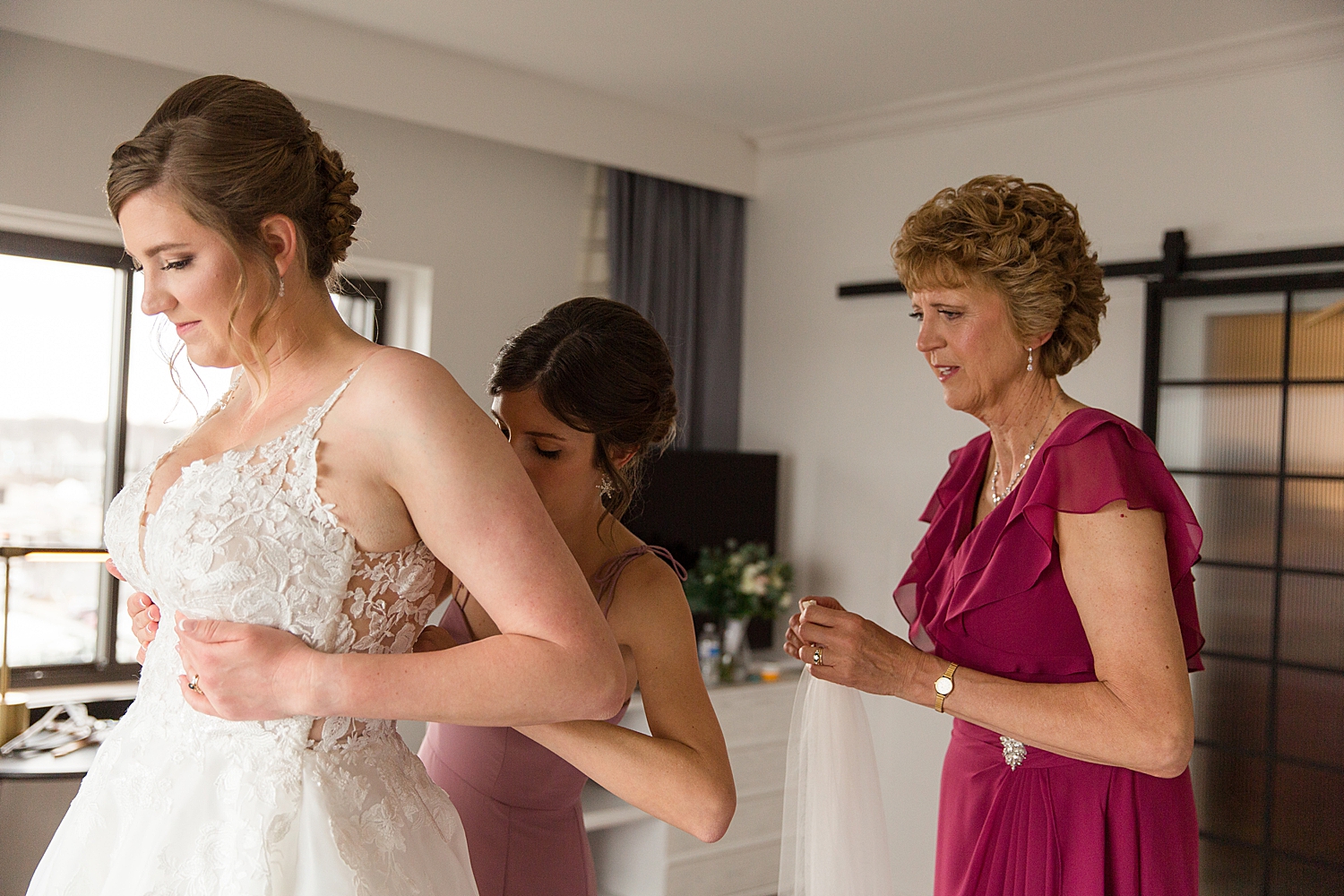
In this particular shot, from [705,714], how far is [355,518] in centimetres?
54

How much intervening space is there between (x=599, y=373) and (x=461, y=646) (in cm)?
57

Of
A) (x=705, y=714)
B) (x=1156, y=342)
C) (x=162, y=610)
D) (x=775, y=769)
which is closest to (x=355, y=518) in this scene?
(x=162, y=610)

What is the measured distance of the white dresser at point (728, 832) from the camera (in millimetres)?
4195

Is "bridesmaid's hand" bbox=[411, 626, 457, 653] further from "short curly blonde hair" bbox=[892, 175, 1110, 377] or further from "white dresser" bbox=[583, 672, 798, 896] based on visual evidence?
"white dresser" bbox=[583, 672, 798, 896]

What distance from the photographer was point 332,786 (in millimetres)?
1188

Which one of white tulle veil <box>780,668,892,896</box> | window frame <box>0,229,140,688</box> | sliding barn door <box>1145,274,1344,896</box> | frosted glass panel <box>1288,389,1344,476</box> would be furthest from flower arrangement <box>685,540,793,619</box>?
white tulle veil <box>780,668,892,896</box>

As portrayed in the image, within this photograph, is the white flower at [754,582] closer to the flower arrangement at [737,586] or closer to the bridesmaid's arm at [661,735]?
the flower arrangement at [737,586]

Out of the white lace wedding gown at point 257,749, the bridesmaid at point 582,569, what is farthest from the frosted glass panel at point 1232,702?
the white lace wedding gown at point 257,749

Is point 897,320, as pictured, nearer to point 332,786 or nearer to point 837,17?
point 837,17

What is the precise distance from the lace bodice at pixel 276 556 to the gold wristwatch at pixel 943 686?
0.88 metres

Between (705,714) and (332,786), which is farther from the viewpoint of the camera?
(705,714)

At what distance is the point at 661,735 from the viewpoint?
4.65ft

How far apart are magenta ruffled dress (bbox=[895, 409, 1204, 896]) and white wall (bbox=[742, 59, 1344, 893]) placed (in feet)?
8.21

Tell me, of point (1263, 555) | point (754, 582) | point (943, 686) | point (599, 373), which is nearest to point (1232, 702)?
point (1263, 555)
